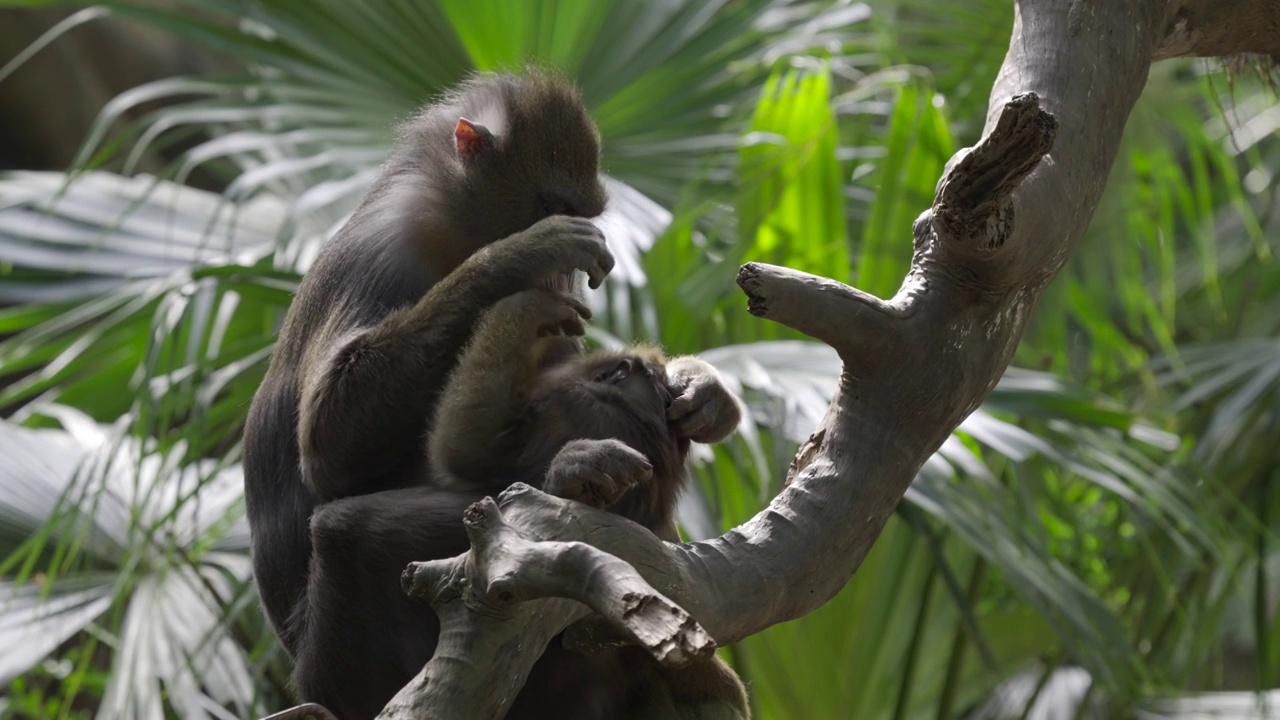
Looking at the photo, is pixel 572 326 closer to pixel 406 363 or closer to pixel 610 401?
pixel 610 401

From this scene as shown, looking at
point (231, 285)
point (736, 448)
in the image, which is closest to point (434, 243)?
point (231, 285)

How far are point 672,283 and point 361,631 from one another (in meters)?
1.71

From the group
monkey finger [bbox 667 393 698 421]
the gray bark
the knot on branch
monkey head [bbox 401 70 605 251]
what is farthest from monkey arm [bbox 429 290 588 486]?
the knot on branch

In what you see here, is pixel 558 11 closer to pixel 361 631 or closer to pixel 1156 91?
pixel 361 631

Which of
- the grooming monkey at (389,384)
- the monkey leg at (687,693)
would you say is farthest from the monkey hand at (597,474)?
the monkey leg at (687,693)

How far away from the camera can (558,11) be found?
3875mm

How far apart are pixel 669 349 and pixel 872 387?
145cm

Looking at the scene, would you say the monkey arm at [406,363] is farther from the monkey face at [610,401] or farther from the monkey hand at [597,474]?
the monkey hand at [597,474]

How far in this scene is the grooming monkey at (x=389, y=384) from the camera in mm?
2314

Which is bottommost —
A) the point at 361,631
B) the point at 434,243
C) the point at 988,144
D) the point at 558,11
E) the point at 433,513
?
the point at 361,631

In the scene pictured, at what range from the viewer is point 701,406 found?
2.42 metres

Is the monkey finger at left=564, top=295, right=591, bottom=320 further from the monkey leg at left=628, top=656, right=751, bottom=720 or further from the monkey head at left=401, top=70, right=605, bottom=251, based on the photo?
the monkey leg at left=628, top=656, right=751, bottom=720

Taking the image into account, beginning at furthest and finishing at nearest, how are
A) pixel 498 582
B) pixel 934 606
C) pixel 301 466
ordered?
1. pixel 934 606
2. pixel 301 466
3. pixel 498 582

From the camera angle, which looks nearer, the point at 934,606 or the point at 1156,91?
the point at 934,606
